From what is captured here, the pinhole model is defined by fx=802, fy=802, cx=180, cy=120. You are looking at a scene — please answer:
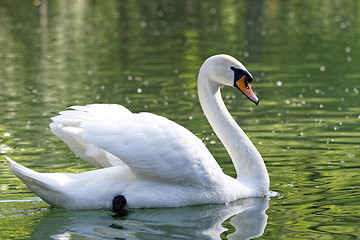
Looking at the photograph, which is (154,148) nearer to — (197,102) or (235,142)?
(235,142)

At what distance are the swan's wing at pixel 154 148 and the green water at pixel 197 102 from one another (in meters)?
0.44

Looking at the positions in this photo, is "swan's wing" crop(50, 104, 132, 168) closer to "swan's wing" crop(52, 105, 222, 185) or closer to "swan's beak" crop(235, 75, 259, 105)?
"swan's wing" crop(52, 105, 222, 185)

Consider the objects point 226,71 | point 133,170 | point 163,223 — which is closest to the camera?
point 163,223

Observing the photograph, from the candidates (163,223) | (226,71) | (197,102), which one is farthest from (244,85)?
(197,102)

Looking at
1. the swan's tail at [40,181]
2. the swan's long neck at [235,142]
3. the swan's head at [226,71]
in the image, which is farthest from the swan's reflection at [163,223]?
the swan's head at [226,71]

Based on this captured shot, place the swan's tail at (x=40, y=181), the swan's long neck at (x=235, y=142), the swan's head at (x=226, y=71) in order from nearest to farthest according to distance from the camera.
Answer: the swan's tail at (x=40, y=181), the swan's long neck at (x=235, y=142), the swan's head at (x=226, y=71)

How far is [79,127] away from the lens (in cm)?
802

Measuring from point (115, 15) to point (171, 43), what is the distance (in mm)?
14580

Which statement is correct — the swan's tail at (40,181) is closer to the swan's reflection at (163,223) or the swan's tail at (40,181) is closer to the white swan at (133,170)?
the white swan at (133,170)

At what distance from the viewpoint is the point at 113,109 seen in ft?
27.2

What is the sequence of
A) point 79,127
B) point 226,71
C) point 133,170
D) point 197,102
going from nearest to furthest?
point 133,170 < point 79,127 < point 226,71 < point 197,102

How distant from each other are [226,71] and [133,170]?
1660 millimetres

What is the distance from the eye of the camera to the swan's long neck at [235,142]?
852 cm

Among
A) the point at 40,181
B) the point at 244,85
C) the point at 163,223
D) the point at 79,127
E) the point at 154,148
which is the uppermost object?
the point at 244,85
